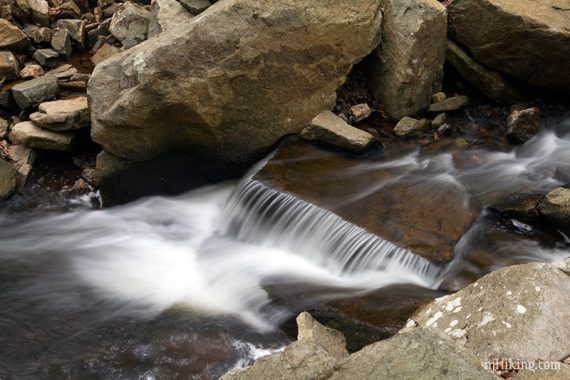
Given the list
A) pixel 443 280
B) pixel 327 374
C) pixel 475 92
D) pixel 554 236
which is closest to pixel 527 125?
pixel 475 92

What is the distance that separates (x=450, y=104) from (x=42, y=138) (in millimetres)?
5560

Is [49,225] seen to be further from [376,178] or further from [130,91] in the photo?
[376,178]

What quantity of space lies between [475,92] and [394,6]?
1.78 metres

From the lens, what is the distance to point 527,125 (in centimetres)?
→ 720

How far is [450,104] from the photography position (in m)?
7.62

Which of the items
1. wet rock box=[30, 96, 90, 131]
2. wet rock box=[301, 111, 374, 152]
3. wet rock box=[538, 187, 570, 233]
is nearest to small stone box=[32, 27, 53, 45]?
wet rock box=[30, 96, 90, 131]

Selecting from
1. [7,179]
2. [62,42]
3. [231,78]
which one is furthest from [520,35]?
[62,42]

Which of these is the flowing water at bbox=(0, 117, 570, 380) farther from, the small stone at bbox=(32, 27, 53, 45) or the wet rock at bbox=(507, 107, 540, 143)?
the small stone at bbox=(32, 27, 53, 45)

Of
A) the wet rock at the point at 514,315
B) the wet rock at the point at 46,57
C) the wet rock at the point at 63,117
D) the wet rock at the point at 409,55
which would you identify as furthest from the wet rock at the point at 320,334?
the wet rock at the point at 46,57

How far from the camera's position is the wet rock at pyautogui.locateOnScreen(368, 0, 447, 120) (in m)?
7.20

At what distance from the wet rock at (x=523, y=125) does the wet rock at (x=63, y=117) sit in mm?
5651

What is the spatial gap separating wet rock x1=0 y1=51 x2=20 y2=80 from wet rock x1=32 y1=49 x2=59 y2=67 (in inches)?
14.5

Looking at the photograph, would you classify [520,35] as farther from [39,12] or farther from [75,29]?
[39,12]

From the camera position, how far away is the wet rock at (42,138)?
7.53 m
